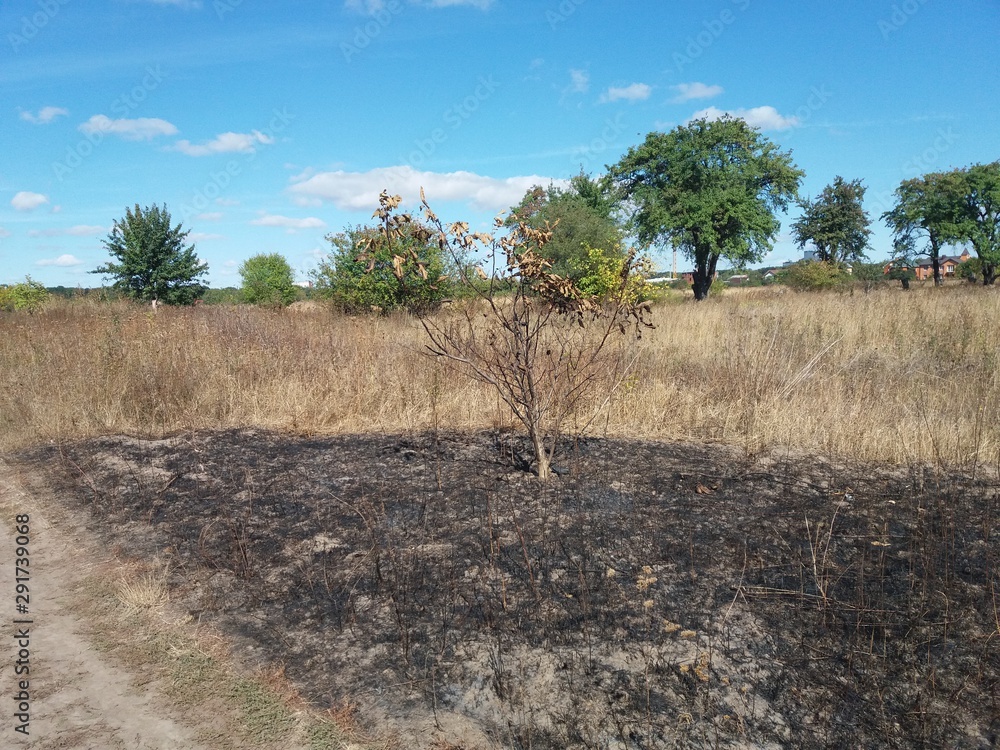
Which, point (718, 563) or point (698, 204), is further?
point (698, 204)

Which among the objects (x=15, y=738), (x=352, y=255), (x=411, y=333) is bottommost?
(x=15, y=738)

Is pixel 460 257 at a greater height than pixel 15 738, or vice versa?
pixel 460 257

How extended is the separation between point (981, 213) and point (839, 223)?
840cm

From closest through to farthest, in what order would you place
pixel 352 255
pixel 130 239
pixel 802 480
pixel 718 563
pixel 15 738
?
1. pixel 15 738
2. pixel 718 563
3. pixel 802 480
4. pixel 352 255
5. pixel 130 239

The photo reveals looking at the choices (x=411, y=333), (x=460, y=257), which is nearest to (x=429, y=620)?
(x=460, y=257)

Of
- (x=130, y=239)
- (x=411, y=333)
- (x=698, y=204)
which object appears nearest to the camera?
(x=411, y=333)

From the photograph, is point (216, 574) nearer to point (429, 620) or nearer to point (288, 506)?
point (288, 506)

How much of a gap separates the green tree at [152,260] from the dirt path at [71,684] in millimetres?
23655

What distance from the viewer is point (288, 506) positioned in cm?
461

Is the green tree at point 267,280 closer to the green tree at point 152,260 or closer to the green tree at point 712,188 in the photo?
the green tree at point 152,260

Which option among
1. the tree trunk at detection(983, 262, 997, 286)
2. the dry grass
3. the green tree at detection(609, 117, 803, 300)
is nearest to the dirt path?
the dry grass

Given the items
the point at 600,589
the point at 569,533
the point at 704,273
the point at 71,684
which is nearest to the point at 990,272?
the point at 704,273

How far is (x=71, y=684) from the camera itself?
2773 millimetres

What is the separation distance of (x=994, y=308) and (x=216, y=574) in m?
12.7
